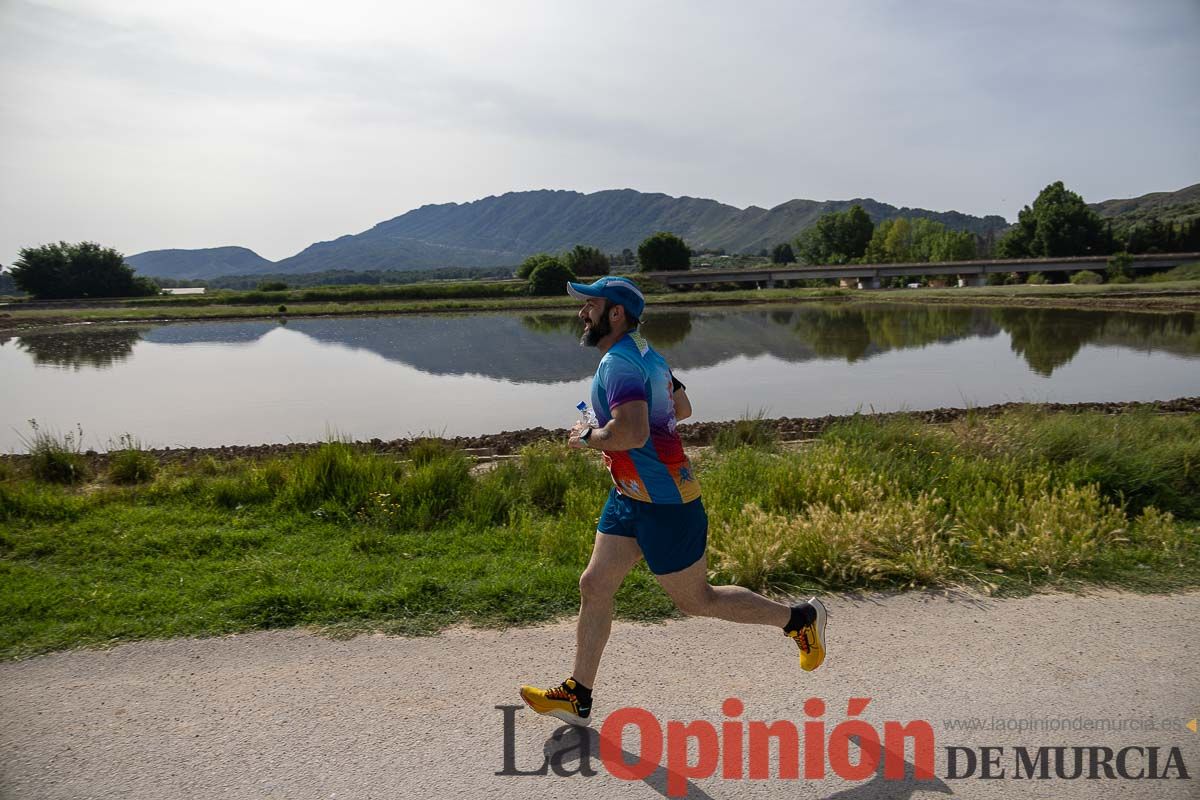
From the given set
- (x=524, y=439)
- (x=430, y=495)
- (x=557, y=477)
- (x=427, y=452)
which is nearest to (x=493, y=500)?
(x=430, y=495)

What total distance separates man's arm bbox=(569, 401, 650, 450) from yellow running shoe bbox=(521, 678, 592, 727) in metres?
1.24

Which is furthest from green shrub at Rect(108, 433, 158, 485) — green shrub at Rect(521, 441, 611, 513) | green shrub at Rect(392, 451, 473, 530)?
green shrub at Rect(521, 441, 611, 513)

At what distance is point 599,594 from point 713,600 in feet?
1.84

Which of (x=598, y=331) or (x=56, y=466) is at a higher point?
(x=598, y=331)

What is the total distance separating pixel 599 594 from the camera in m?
3.59

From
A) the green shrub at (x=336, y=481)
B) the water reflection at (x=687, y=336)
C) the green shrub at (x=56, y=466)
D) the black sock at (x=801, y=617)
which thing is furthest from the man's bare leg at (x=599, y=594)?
the water reflection at (x=687, y=336)

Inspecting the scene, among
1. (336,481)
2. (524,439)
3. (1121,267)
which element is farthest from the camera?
(1121,267)

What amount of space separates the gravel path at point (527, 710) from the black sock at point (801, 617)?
319 mm

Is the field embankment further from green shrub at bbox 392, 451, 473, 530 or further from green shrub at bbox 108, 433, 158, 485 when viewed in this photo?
green shrub at bbox 108, 433, 158, 485

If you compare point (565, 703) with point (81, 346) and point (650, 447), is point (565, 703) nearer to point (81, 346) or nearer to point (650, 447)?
point (650, 447)

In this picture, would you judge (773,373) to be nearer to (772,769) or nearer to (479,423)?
(479,423)

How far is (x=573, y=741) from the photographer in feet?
11.5

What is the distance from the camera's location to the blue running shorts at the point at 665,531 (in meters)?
3.48

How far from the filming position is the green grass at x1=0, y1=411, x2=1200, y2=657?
16.0ft
